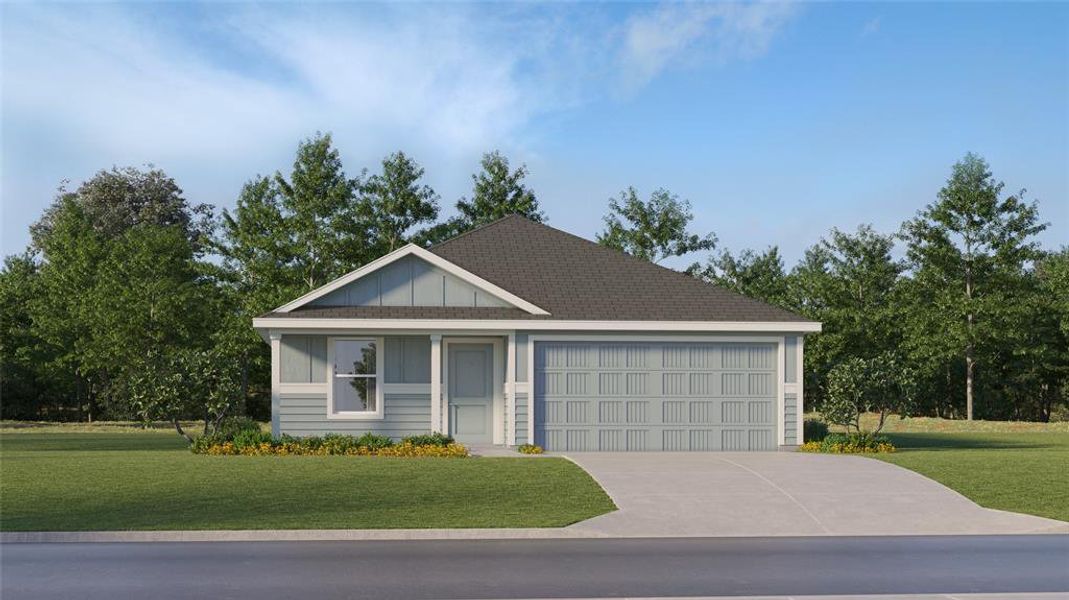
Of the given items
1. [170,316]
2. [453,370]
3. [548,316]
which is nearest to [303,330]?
[453,370]

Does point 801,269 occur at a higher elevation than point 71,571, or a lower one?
higher

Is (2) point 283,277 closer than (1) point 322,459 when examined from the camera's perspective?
No

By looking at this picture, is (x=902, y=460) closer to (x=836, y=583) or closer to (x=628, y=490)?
(x=628, y=490)

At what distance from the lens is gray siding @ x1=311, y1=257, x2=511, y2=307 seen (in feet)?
84.9

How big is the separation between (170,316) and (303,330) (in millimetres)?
21297

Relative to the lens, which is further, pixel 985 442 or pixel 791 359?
pixel 985 442

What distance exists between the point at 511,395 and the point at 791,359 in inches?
264

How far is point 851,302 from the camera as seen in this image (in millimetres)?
53531

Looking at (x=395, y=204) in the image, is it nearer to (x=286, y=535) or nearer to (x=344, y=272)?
(x=344, y=272)

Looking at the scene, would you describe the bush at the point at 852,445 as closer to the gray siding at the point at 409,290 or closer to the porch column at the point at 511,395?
the porch column at the point at 511,395

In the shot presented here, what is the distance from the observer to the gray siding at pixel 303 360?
25609mm

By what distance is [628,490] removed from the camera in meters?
18.1

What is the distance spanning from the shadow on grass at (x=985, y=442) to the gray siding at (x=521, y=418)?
366 inches

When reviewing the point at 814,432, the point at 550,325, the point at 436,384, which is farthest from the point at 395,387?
the point at 814,432
